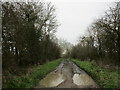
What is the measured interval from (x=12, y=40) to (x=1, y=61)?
2905mm

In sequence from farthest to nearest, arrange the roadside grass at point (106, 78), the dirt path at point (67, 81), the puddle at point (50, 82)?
the puddle at point (50, 82) → the dirt path at point (67, 81) → the roadside grass at point (106, 78)

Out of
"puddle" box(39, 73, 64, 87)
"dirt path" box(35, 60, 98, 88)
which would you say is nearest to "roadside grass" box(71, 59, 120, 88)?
"dirt path" box(35, 60, 98, 88)

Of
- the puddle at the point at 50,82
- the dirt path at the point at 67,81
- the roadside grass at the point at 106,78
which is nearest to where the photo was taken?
the roadside grass at the point at 106,78

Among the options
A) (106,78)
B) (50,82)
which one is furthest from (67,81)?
(106,78)

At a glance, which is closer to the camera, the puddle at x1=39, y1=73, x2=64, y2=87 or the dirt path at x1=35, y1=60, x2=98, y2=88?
the dirt path at x1=35, y1=60, x2=98, y2=88

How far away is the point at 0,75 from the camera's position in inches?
486

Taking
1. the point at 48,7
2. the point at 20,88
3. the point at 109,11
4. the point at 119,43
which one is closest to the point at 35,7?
the point at 48,7

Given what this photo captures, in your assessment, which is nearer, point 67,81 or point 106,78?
point 106,78

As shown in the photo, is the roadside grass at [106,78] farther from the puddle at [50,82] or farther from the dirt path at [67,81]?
the puddle at [50,82]

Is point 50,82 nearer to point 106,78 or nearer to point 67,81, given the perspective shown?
point 67,81

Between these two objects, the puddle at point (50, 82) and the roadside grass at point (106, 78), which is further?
the puddle at point (50, 82)

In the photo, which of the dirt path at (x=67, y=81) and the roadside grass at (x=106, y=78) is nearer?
the roadside grass at (x=106, y=78)

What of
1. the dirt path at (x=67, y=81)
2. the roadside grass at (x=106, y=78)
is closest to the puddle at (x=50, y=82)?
the dirt path at (x=67, y=81)

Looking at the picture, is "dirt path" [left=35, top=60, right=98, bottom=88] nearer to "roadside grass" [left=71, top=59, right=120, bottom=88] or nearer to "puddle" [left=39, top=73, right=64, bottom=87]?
"puddle" [left=39, top=73, right=64, bottom=87]
